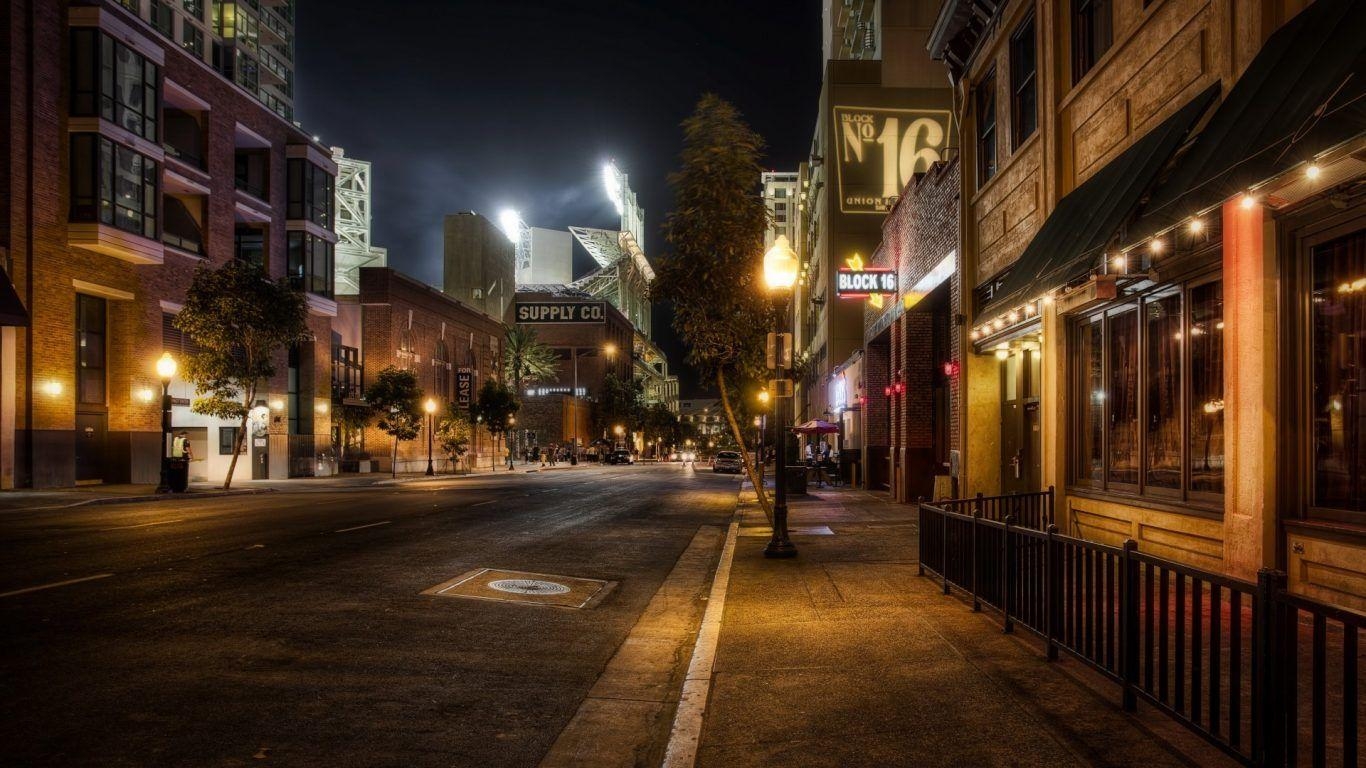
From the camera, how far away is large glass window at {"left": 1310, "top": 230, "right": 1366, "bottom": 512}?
7203 millimetres

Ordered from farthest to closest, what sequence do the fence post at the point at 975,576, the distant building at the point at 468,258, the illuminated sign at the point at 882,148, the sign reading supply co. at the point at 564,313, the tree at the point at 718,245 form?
1. the sign reading supply co. at the point at 564,313
2. the distant building at the point at 468,258
3. the illuminated sign at the point at 882,148
4. the tree at the point at 718,245
5. the fence post at the point at 975,576

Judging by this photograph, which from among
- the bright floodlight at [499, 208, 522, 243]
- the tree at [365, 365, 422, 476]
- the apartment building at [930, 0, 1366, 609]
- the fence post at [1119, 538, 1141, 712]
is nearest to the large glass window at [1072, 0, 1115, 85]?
the apartment building at [930, 0, 1366, 609]

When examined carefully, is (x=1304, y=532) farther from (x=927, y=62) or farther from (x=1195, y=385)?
(x=927, y=62)

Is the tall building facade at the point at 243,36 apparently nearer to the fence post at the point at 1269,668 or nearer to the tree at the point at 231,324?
the tree at the point at 231,324

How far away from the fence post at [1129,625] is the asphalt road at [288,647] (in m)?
3.28

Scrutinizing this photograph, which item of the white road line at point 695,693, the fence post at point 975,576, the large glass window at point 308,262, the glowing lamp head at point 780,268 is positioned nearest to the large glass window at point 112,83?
the large glass window at point 308,262

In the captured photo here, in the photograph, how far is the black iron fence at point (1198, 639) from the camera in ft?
12.6

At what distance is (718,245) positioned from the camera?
1525cm

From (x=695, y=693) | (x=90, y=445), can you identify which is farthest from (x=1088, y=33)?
(x=90, y=445)

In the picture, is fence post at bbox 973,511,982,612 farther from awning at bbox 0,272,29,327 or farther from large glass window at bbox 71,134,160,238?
large glass window at bbox 71,134,160,238

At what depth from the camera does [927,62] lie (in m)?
46.6

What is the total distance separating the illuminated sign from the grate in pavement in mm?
35892

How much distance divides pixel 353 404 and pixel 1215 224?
170 ft

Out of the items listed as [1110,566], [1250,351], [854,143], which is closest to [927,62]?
[854,143]
